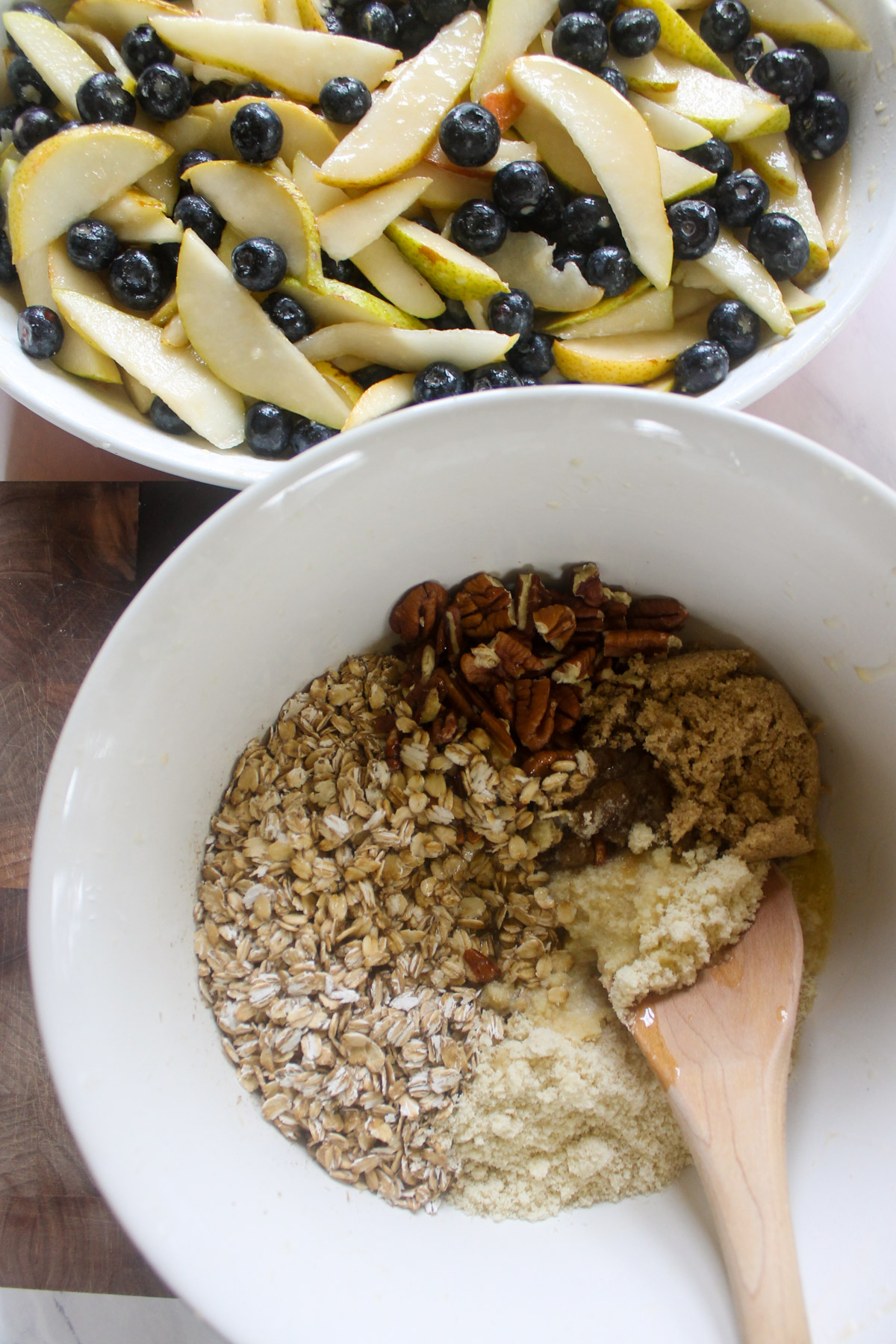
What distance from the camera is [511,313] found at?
3.38 ft

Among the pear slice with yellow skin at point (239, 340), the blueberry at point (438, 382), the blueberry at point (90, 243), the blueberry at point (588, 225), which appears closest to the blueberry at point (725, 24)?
the blueberry at point (588, 225)

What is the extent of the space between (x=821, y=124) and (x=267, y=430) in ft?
2.42

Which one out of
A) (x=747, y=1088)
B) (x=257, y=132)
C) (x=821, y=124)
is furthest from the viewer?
(x=821, y=124)

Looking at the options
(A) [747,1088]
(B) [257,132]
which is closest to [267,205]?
(B) [257,132]

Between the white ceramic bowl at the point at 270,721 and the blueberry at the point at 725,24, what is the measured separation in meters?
0.68

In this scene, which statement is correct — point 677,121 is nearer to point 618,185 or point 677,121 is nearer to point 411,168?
point 618,185

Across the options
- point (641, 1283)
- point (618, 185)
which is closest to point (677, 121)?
point (618, 185)

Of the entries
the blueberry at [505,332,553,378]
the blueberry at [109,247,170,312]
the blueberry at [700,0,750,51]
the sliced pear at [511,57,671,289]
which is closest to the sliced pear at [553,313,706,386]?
the blueberry at [505,332,553,378]

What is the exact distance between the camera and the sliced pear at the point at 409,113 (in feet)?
3.34

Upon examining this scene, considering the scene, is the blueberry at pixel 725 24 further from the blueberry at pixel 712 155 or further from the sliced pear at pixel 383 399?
the sliced pear at pixel 383 399

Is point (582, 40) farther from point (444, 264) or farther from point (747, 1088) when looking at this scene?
point (747, 1088)

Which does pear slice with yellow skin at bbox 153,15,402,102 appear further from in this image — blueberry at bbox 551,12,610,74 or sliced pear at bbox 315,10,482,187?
blueberry at bbox 551,12,610,74

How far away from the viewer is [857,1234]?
0.76 meters

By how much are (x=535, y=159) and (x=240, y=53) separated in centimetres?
34
